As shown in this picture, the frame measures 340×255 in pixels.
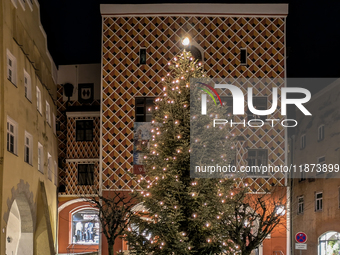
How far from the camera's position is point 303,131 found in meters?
33.1

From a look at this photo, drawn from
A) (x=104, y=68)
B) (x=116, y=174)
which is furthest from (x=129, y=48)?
(x=116, y=174)

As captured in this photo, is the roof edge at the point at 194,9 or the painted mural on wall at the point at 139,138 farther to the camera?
the roof edge at the point at 194,9

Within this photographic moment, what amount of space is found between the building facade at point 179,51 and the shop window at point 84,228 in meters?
8.73

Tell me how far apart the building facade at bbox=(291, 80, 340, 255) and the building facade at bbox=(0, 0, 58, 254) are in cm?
1470

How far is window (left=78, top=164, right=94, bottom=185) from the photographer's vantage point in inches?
1258

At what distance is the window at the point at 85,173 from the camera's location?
31953mm

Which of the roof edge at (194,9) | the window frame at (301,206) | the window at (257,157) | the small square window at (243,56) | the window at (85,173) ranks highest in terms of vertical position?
the roof edge at (194,9)

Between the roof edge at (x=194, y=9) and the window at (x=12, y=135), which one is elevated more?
the roof edge at (x=194, y=9)

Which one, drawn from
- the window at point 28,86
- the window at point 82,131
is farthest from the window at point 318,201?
the window at point 28,86

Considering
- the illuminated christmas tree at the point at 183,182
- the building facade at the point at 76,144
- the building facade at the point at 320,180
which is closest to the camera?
the illuminated christmas tree at the point at 183,182

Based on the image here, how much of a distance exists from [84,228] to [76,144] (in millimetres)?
5812

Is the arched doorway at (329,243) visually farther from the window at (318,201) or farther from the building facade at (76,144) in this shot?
the building facade at (76,144)

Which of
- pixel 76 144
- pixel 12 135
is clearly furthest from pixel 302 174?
pixel 12 135

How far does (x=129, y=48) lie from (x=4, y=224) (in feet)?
39.2
